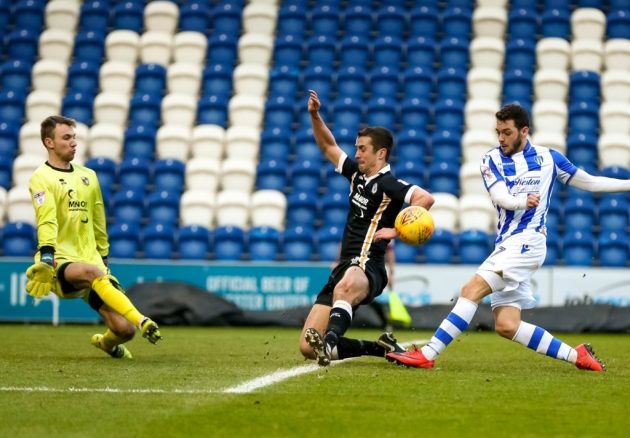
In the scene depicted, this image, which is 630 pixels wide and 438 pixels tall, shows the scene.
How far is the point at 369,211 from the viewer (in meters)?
8.59

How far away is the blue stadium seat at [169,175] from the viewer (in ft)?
60.3

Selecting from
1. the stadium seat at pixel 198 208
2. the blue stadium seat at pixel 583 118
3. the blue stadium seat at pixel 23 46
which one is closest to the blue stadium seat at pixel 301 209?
the stadium seat at pixel 198 208

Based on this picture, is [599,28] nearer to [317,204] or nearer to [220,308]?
[317,204]

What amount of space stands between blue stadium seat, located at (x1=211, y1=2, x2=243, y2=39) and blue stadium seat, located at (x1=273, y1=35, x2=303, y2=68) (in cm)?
109

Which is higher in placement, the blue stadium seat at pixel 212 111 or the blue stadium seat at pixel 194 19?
the blue stadium seat at pixel 194 19

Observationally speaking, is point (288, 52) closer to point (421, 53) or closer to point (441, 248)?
point (421, 53)

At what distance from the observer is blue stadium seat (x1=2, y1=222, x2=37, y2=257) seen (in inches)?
672

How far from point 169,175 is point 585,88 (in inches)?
309

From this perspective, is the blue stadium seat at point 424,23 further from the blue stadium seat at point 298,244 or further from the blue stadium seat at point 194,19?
the blue stadium seat at point 298,244

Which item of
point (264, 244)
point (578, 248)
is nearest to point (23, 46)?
point (264, 244)

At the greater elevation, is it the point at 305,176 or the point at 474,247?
the point at 305,176

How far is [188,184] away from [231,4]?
5.30 meters

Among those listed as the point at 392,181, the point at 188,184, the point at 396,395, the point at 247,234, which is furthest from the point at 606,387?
the point at 188,184

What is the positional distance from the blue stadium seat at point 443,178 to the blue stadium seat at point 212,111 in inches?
160
